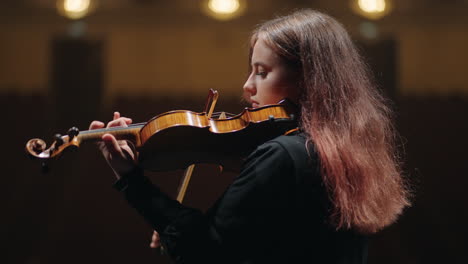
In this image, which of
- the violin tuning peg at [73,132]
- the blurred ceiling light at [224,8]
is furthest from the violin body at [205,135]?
the blurred ceiling light at [224,8]

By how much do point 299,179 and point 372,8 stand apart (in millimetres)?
1639

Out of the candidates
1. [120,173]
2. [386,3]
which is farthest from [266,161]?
[386,3]

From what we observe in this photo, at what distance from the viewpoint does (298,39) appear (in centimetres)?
93

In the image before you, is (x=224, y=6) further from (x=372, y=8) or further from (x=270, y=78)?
(x=270, y=78)

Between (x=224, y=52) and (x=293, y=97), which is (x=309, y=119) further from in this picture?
(x=224, y=52)

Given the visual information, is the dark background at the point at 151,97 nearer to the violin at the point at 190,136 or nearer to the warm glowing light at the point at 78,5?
the warm glowing light at the point at 78,5

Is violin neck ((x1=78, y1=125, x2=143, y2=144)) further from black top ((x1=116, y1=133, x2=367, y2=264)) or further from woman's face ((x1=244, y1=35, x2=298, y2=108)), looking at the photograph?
woman's face ((x1=244, y1=35, x2=298, y2=108))

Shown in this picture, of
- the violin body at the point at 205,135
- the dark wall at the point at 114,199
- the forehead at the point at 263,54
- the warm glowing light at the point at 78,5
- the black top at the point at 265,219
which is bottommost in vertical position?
the dark wall at the point at 114,199

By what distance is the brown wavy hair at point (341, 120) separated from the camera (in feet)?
2.73

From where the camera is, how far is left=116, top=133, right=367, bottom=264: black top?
0.80m

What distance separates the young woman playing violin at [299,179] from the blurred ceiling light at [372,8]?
1353mm

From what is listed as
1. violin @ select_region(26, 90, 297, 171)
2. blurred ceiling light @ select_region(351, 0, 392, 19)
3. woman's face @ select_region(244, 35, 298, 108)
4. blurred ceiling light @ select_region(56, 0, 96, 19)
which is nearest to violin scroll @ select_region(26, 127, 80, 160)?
violin @ select_region(26, 90, 297, 171)

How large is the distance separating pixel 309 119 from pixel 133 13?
1.54 meters

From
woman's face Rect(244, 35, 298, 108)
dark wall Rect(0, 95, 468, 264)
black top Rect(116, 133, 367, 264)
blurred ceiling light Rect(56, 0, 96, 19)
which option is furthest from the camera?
blurred ceiling light Rect(56, 0, 96, 19)
